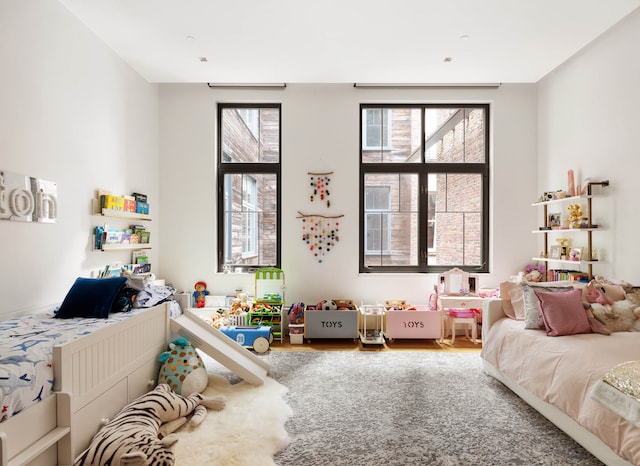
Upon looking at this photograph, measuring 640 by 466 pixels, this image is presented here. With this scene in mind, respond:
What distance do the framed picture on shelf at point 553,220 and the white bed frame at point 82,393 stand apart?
160 inches

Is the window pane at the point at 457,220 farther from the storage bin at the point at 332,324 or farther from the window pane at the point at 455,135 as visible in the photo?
the storage bin at the point at 332,324

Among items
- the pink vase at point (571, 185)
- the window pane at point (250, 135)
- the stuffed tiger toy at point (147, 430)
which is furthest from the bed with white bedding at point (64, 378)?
the pink vase at point (571, 185)

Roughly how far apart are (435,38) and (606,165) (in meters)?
1.95

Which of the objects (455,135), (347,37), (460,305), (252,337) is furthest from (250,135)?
(460,305)

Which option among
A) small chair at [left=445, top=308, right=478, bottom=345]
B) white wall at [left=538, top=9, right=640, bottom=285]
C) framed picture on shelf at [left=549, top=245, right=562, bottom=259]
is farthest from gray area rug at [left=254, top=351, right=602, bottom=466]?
white wall at [left=538, top=9, right=640, bottom=285]

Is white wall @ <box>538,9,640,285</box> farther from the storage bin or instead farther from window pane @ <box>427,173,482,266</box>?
the storage bin

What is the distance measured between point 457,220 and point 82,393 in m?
4.04

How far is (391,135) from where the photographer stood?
423 centimetres

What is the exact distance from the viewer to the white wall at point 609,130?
277 centimetres

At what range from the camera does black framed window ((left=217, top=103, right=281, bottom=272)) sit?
165 inches

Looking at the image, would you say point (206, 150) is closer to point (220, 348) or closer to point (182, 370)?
point (220, 348)

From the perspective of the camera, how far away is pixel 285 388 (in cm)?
256

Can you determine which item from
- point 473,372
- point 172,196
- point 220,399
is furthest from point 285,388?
point 172,196

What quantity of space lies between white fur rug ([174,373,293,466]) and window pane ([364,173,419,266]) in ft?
7.32
